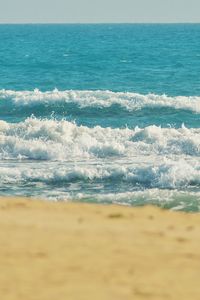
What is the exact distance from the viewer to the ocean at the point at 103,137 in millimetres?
18073

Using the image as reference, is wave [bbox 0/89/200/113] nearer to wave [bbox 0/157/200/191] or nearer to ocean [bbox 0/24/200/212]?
ocean [bbox 0/24/200/212]

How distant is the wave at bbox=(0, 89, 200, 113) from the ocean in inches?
2.1

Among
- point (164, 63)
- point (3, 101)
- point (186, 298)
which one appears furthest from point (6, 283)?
point (164, 63)

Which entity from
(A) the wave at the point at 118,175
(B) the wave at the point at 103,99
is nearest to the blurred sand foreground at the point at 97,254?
(A) the wave at the point at 118,175

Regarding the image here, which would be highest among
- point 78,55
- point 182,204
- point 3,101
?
point 78,55

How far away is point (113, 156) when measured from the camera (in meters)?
23.5

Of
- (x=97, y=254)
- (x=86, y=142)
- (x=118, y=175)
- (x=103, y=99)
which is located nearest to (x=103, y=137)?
(x=86, y=142)

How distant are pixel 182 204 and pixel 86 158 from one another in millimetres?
7552

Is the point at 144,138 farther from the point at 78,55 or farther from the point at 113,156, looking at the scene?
the point at 78,55

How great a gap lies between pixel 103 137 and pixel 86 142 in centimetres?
166

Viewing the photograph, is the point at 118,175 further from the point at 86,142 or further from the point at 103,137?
the point at 103,137

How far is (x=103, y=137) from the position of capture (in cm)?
2698

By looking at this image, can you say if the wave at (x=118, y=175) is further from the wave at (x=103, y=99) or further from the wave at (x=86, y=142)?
the wave at (x=103, y=99)

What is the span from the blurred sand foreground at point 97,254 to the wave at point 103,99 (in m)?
26.4
